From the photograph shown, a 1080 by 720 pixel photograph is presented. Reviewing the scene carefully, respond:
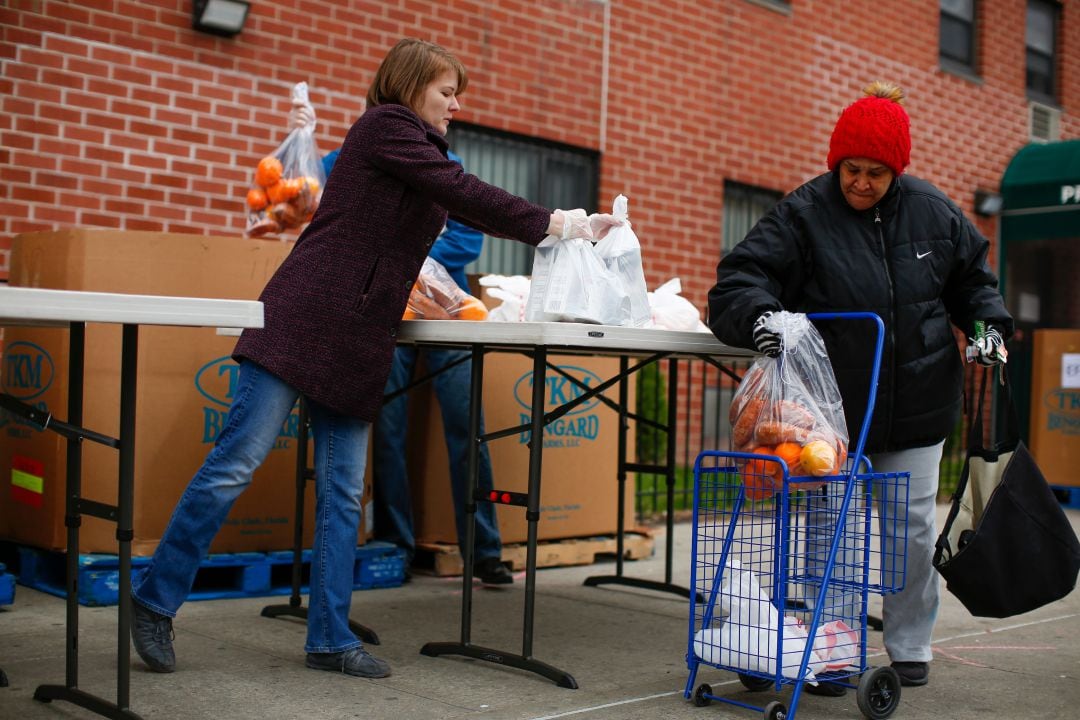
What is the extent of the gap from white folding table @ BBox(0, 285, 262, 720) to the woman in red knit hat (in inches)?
63.9

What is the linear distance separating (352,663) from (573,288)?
1.36 metres

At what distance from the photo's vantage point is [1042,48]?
13719 millimetres

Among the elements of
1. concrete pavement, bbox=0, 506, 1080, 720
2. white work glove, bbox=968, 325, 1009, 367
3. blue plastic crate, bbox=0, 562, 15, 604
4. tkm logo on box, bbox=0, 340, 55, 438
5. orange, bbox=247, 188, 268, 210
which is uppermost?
orange, bbox=247, 188, 268, 210

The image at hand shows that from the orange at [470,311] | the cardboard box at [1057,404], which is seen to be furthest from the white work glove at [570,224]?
the cardboard box at [1057,404]

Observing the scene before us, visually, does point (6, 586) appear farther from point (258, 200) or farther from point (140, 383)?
point (258, 200)

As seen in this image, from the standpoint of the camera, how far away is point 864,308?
3.79 m

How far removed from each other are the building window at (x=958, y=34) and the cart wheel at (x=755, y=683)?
9.87 metres

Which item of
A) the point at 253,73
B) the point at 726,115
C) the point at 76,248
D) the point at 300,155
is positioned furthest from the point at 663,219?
the point at 76,248

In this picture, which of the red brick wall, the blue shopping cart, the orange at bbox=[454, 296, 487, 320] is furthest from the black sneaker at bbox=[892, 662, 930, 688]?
the red brick wall

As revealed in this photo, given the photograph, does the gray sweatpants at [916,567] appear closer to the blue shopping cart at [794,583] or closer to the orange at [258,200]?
the blue shopping cart at [794,583]

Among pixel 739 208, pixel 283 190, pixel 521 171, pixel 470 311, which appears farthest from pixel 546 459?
pixel 739 208

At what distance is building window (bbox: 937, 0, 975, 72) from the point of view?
12359 mm

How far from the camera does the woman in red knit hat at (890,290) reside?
3773 millimetres

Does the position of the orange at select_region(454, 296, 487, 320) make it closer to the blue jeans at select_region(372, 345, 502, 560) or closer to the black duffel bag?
the blue jeans at select_region(372, 345, 502, 560)
